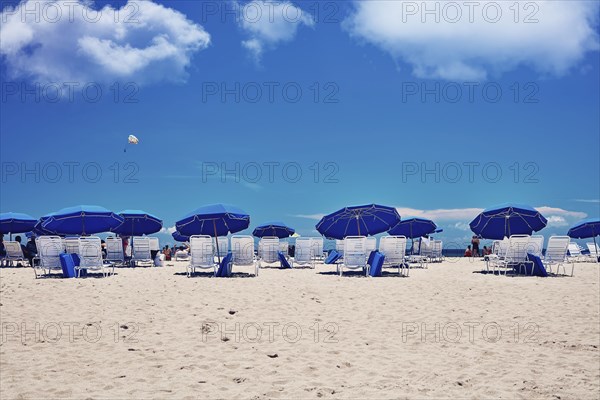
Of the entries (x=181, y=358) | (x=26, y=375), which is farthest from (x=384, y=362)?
(x=26, y=375)

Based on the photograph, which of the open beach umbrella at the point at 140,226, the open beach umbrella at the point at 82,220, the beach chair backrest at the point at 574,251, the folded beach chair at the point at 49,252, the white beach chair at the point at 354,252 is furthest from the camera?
the beach chair backrest at the point at 574,251

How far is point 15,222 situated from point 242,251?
11.2 meters

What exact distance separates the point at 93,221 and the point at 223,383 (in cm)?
1169

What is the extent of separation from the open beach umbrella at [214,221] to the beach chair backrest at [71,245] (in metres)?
2.55

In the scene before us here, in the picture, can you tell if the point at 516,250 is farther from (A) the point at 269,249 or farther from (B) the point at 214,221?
(B) the point at 214,221

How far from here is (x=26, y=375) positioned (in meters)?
4.64

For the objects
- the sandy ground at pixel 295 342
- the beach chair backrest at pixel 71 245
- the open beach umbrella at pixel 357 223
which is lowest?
the sandy ground at pixel 295 342

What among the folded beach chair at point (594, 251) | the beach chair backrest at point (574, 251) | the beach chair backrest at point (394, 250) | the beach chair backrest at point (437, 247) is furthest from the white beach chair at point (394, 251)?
the folded beach chair at point (594, 251)

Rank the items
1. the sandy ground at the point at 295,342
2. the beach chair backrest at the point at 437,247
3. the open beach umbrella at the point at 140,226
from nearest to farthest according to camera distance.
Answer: the sandy ground at the point at 295,342 < the open beach umbrella at the point at 140,226 < the beach chair backrest at the point at 437,247

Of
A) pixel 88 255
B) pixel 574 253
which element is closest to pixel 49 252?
pixel 88 255

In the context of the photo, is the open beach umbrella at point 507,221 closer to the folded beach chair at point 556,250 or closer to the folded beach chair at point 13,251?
the folded beach chair at point 556,250

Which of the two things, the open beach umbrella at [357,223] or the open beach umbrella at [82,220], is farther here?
the open beach umbrella at [357,223]

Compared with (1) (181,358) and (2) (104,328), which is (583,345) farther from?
(2) (104,328)

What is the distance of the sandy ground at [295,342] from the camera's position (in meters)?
4.47
